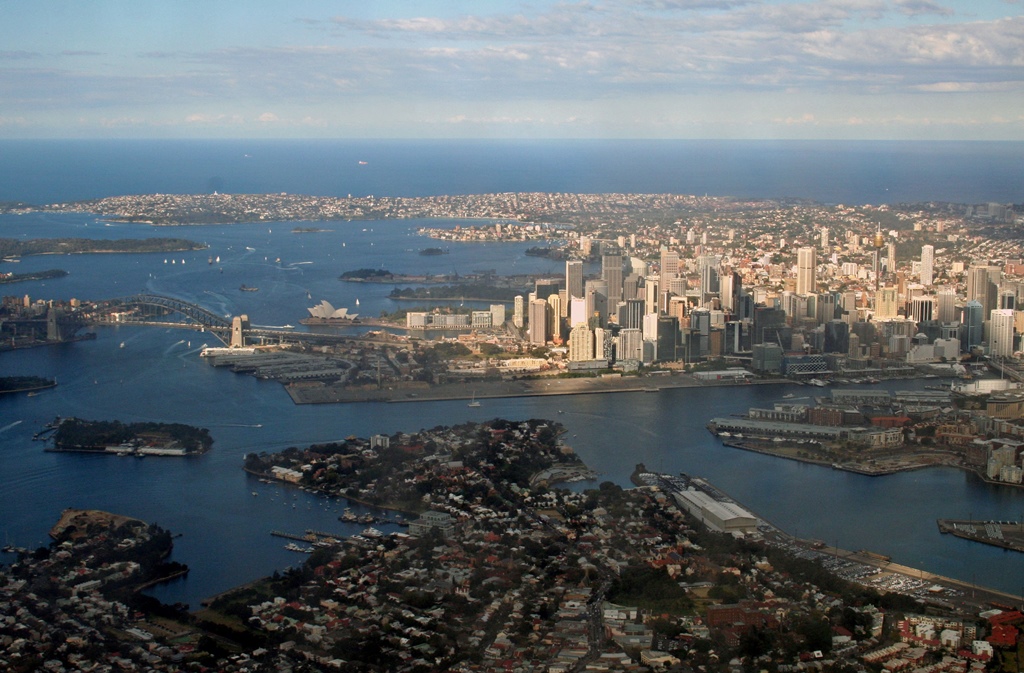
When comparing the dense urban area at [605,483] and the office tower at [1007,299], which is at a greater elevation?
the office tower at [1007,299]

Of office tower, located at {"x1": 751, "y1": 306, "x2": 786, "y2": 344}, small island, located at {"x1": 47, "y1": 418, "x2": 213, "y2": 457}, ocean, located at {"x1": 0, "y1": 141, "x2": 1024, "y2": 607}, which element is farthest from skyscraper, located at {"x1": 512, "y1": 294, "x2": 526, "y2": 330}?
small island, located at {"x1": 47, "y1": 418, "x2": 213, "y2": 457}

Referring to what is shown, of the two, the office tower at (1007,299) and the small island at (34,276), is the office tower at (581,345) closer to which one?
the office tower at (1007,299)

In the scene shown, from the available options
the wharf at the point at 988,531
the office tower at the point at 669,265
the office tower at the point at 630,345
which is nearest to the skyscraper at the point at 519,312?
the office tower at the point at 630,345

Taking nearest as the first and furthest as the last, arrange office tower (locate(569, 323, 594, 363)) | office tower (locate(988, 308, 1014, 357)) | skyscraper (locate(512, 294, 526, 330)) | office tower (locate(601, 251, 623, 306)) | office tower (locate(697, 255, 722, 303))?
1. office tower (locate(988, 308, 1014, 357))
2. office tower (locate(569, 323, 594, 363))
3. office tower (locate(601, 251, 623, 306))
4. skyscraper (locate(512, 294, 526, 330))
5. office tower (locate(697, 255, 722, 303))

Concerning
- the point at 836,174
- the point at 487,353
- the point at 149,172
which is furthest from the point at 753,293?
the point at 149,172

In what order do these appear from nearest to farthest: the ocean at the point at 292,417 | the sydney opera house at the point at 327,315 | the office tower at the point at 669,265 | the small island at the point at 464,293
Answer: the ocean at the point at 292,417 < the sydney opera house at the point at 327,315 < the office tower at the point at 669,265 < the small island at the point at 464,293

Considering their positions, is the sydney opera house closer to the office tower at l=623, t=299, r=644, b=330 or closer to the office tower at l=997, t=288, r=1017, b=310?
the office tower at l=623, t=299, r=644, b=330

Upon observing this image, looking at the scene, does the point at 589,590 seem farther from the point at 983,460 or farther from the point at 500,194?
the point at 500,194
